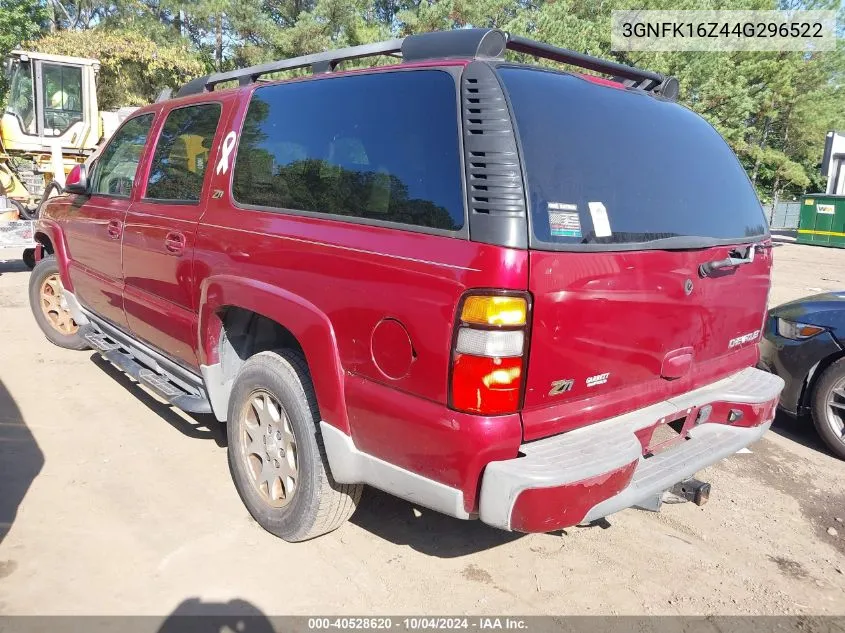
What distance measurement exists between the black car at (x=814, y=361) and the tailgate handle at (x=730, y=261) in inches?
73.1

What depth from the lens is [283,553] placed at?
298 centimetres

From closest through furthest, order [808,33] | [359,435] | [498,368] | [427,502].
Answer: [498,368] < [427,502] < [359,435] < [808,33]

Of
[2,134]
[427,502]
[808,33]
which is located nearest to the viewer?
[427,502]

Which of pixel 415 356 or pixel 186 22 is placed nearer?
pixel 415 356

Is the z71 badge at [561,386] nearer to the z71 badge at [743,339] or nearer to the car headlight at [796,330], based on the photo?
the z71 badge at [743,339]

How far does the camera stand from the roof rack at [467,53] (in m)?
2.41

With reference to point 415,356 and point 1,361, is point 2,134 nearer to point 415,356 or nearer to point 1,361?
point 1,361

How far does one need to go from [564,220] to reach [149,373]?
292 centimetres

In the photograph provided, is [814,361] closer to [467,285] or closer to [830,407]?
[830,407]

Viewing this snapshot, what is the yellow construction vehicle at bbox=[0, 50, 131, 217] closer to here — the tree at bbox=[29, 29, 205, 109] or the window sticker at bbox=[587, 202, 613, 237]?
the tree at bbox=[29, 29, 205, 109]

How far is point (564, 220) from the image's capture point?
221 cm

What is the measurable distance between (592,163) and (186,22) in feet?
104

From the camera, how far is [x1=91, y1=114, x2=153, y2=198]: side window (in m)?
4.24

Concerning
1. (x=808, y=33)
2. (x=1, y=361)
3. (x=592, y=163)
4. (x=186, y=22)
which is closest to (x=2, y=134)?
(x=1, y=361)
